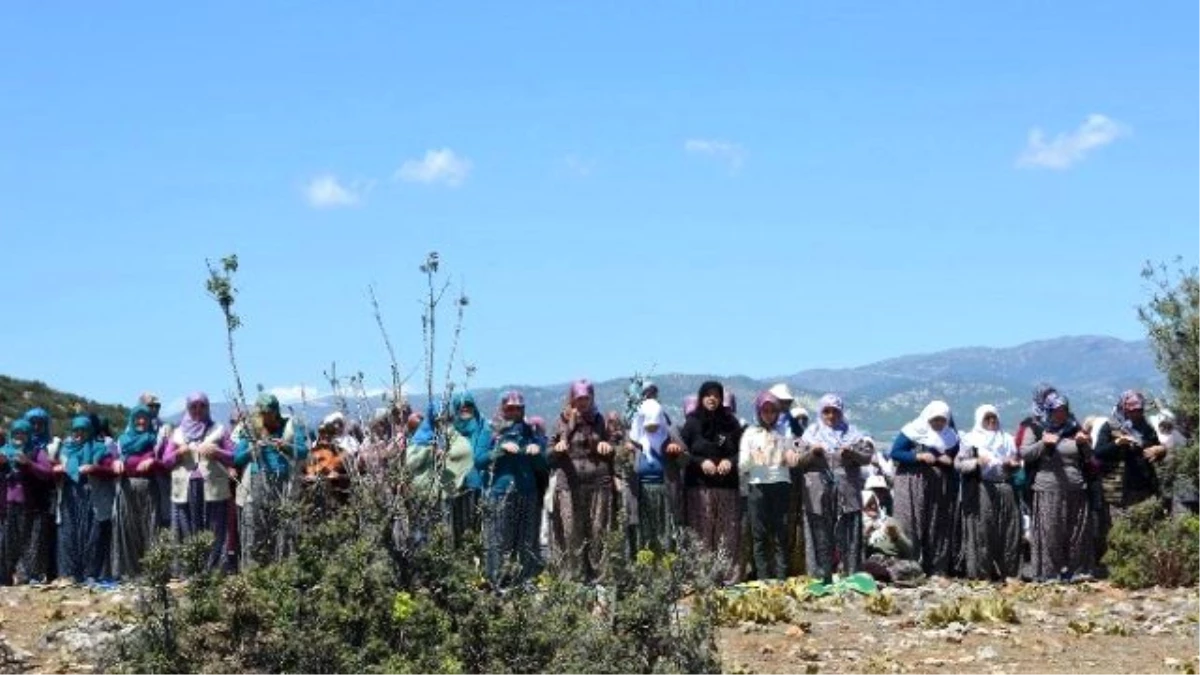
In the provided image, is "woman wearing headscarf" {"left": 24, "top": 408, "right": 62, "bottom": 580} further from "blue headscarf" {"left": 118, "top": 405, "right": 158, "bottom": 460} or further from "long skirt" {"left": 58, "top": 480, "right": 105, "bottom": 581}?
"blue headscarf" {"left": 118, "top": 405, "right": 158, "bottom": 460}

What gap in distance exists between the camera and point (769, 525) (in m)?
15.1

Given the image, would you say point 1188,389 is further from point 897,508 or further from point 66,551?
point 66,551

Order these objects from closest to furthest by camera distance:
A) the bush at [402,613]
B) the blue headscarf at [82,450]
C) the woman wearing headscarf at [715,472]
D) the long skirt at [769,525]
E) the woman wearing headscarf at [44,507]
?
the bush at [402,613] → the long skirt at [769,525] → the woman wearing headscarf at [715,472] → the blue headscarf at [82,450] → the woman wearing headscarf at [44,507]

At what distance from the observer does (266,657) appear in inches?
315

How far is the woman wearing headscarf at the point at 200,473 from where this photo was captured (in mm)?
15906

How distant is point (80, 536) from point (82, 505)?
332 millimetres

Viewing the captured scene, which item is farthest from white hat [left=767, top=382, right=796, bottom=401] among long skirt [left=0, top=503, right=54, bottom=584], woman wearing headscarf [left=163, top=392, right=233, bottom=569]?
long skirt [left=0, top=503, right=54, bottom=584]

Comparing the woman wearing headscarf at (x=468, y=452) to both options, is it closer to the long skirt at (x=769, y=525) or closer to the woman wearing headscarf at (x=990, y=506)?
the long skirt at (x=769, y=525)

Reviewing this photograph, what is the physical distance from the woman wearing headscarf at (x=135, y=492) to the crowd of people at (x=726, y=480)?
21 millimetres

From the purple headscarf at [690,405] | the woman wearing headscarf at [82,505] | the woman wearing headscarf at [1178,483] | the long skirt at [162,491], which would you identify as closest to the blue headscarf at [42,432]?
the woman wearing headscarf at [82,505]

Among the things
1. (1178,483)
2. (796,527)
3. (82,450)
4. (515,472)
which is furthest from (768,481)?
(82,450)

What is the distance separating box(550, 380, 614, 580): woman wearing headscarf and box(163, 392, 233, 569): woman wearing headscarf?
2935 mm

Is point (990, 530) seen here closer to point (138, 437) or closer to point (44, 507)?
point (138, 437)

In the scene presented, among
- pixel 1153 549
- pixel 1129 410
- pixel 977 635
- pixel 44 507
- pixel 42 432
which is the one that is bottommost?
pixel 977 635
